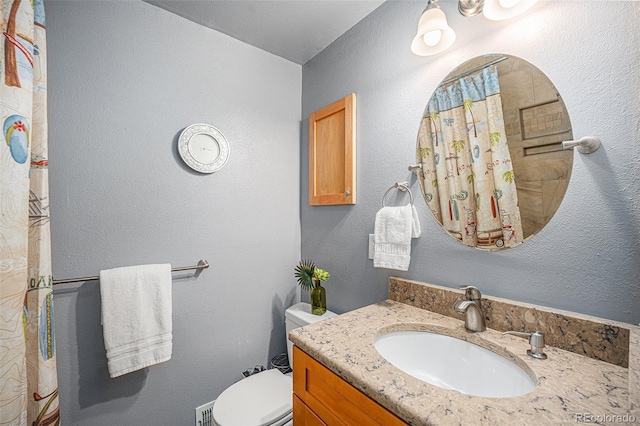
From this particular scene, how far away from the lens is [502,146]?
897 millimetres

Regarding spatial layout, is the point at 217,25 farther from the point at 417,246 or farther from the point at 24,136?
the point at 417,246

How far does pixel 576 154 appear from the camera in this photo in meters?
0.76

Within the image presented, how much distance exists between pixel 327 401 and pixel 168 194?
3.90 ft

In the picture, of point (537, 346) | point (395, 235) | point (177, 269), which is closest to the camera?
point (537, 346)

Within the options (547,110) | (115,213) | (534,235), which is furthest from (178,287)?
(547,110)

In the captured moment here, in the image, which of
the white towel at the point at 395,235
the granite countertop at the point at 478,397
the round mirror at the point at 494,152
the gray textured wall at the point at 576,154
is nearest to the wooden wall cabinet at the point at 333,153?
the gray textured wall at the point at 576,154

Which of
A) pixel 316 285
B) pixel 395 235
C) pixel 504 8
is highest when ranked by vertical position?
pixel 504 8

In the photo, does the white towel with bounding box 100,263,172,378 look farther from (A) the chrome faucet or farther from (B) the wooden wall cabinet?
(A) the chrome faucet

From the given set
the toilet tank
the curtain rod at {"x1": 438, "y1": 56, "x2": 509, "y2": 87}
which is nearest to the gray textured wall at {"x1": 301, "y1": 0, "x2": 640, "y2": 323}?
the curtain rod at {"x1": 438, "y1": 56, "x2": 509, "y2": 87}

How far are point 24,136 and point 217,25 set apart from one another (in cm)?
108

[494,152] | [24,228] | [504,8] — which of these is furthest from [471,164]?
[24,228]

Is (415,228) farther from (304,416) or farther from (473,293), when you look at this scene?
(304,416)

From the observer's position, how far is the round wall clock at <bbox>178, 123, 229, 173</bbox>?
4.47 ft

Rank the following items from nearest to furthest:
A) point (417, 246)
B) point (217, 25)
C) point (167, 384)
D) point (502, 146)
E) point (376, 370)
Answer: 1. point (376, 370)
2. point (502, 146)
3. point (417, 246)
4. point (167, 384)
5. point (217, 25)
